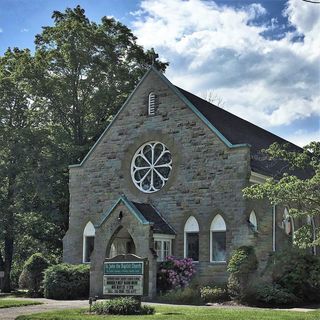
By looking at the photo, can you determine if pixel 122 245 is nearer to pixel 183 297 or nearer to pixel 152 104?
pixel 183 297

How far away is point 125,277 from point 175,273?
6.94m

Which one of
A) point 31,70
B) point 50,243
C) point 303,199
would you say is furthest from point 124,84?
point 303,199

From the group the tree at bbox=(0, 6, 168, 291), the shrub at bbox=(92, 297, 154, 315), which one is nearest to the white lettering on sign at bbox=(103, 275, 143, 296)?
the shrub at bbox=(92, 297, 154, 315)

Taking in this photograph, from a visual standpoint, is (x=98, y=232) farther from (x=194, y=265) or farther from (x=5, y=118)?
(x=5, y=118)

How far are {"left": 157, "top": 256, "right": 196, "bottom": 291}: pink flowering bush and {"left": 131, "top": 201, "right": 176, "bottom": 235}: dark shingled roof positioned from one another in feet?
4.60

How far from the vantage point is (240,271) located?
24500 mm

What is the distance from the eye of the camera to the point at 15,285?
4331 cm

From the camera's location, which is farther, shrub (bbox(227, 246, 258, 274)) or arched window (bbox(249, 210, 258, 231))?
arched window (bbox(249, 210, 258, 231))

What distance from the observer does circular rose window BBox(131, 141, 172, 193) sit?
30.0m

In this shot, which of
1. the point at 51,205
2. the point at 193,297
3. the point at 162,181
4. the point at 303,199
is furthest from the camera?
the point at 51,205

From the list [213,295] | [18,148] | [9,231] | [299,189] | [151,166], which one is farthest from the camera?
[9,231]

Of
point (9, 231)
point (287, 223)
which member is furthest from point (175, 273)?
point (9, 231)

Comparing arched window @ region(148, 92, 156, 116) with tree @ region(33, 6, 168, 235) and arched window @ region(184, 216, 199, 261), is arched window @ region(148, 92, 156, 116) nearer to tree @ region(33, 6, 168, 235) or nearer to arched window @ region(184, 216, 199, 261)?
arched window @ region(184, 216, 199, 261)

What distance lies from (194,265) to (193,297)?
3694mm
